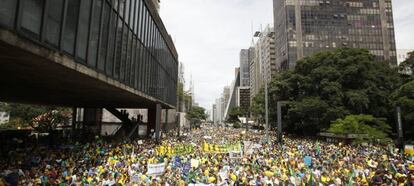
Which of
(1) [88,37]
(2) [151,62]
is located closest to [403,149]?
(2) [151,62]

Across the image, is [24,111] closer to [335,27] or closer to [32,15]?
[32,15]

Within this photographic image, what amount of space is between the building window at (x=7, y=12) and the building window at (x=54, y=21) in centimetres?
169

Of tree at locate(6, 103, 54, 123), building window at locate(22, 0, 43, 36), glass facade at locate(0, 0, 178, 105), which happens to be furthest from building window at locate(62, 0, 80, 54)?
tree at locate(6, 103, 54, 123)

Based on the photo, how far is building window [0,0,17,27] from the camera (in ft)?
26.1

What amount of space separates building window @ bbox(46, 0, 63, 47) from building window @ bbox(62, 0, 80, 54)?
0.48m

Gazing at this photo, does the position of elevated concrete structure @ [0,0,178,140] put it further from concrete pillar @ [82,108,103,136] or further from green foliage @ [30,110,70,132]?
green foliage @ [30,110,70,132]

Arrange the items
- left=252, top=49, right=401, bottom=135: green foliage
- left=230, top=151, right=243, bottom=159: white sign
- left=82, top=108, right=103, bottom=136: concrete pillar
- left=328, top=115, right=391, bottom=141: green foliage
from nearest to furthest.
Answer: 1. left=230, top=151, right=243, bottom=159: white sign
2. left=328, top=115, right=391, bottom=141: green foliage
3. left=252, top=49, right=401, bottom=135: green foliage
4. left=82, top=108, right=103, bottom=136: concrete pillar

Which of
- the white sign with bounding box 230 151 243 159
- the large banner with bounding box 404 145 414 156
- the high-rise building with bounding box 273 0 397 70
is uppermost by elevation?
the high-rise building with bounding box 273 0 397 70

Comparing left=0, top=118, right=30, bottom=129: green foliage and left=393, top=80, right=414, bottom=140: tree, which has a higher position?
left=393, top=80, right=414, bottom=140: tree

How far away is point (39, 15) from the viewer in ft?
32.1

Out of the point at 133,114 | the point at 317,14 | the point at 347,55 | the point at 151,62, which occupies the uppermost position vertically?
the point at 317,14

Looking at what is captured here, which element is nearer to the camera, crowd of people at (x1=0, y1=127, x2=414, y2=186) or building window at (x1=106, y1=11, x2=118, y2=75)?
crowd of people at (x1=0, y1=127, x2=414, y2=186)

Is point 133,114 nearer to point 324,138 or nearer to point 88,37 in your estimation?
point 324,138

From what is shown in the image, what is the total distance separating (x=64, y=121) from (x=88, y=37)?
164 ft
